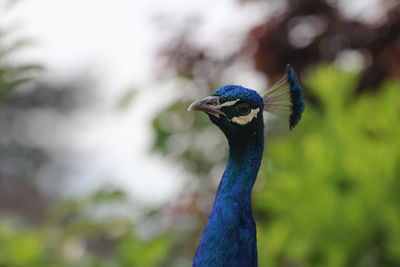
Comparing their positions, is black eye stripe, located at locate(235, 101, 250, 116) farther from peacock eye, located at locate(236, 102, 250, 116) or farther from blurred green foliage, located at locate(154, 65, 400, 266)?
blurred green foliage, located at locate(154, 65, 400, 266)

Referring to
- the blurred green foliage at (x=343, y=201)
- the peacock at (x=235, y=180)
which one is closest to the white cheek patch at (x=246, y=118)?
the peacock at (x=235, y=180)

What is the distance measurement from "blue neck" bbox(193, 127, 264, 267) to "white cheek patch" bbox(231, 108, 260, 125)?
1.5 inches

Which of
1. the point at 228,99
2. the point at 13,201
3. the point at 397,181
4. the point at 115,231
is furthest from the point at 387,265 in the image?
the point at 13,201

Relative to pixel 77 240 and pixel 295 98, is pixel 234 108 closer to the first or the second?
pixel 295 98

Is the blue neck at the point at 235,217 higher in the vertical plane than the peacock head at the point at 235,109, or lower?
lower

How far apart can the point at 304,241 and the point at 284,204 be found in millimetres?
212

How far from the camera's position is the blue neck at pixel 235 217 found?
1.07 metres

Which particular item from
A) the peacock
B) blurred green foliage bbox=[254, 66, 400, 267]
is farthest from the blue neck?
blurred green foliage bbox=[254, 66, 400, 267]

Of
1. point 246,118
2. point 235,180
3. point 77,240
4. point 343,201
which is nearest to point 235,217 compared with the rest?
point 235,180

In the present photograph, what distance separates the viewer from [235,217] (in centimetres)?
108

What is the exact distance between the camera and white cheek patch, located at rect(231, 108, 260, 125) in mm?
1062

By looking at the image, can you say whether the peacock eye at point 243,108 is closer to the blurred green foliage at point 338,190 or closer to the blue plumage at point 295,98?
the blue plumage at point 295,98

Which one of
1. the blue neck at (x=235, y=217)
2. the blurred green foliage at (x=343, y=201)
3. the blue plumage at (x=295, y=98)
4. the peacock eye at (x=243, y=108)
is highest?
the blurred green foliage at (x=343, y=201)

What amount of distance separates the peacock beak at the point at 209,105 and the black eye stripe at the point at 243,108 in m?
0.03
